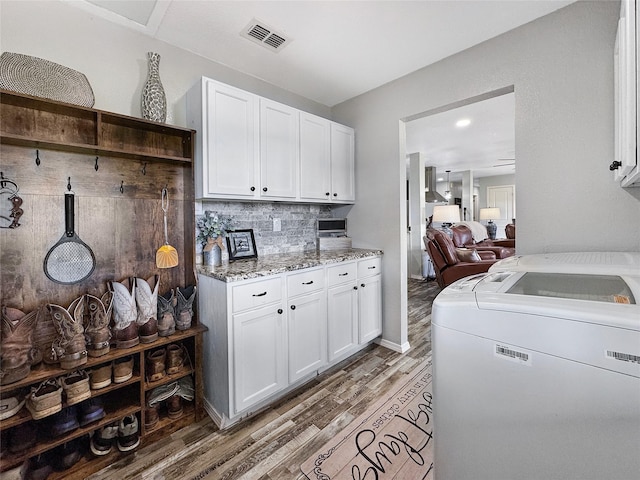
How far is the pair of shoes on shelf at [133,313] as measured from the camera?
1.54 meters

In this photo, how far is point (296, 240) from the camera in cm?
280

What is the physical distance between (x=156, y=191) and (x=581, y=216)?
266 cm

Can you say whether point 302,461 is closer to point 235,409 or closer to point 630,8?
point 235,409

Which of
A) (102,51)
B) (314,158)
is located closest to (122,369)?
(102,51)

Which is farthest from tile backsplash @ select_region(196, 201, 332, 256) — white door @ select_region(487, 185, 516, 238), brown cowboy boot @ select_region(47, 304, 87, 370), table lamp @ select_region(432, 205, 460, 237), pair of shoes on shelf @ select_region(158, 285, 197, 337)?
white door @ select_region(487, 185, 516, 238)

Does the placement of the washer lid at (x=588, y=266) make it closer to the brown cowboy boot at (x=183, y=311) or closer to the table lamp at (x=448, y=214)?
the brown cowboy boot at (x=183, y=311)

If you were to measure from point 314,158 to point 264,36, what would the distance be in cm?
97

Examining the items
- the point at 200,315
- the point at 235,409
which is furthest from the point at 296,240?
the point at 235,409

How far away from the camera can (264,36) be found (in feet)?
6.32

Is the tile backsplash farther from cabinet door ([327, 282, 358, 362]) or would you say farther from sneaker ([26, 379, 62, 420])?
sneaker ([26, 379, 62, 420])

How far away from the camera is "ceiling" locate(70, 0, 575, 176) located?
1.66m

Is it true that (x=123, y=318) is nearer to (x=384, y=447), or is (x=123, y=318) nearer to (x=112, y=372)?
(x=112, y=372)

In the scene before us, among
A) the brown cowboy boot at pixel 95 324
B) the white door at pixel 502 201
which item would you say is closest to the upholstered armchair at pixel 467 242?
the white door at pixel 502 201

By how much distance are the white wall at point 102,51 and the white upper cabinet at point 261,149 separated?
0.27 m
